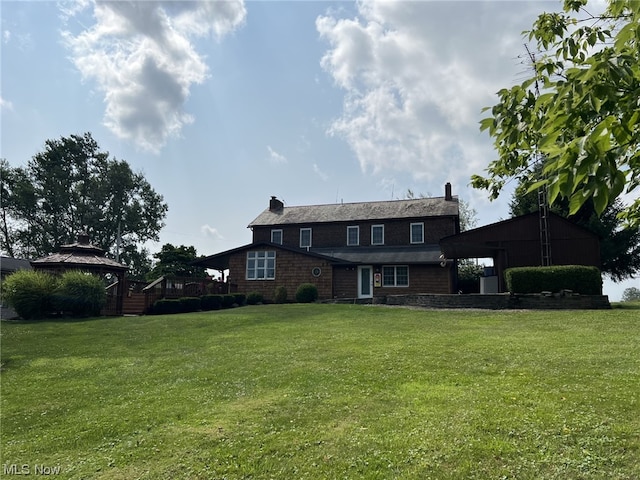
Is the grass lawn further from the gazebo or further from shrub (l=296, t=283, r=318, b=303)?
shrub (l=296, t=283, r=318, b=303)

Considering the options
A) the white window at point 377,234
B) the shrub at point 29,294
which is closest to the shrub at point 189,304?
the shrub at point 29,294

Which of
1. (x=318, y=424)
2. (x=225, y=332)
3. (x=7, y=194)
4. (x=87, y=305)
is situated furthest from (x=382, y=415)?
(x=7, y=194)

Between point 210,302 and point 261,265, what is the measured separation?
5615 millimetres

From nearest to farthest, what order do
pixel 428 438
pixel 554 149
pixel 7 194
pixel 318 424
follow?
pixel 554 149, pixel 428 438, pixel 318 424, pixel 7 194

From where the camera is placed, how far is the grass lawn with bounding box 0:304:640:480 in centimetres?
434

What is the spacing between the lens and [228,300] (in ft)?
82.2

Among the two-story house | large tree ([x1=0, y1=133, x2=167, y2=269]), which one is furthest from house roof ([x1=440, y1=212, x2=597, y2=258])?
large tree ([x1=0, y1=133, x2=167, y2=269])

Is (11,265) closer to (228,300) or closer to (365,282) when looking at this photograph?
(228,300)

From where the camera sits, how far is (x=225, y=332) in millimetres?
13305

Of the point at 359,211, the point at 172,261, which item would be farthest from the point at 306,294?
the point at 172,261

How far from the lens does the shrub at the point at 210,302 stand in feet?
77.4

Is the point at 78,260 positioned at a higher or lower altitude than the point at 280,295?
higher

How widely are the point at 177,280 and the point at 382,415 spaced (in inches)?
847

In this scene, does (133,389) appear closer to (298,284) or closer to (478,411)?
(478,411)
